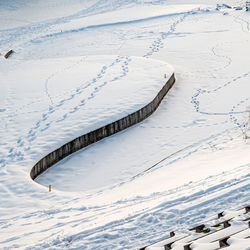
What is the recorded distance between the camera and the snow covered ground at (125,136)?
740 centimetres

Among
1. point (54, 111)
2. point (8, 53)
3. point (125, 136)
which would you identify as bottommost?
point (125, 136)

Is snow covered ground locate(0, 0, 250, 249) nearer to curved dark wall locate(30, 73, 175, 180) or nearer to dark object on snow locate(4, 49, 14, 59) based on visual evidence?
curved dark wall locate(30, 73, 175, 180)

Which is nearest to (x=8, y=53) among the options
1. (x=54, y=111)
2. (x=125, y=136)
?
(x=54, y=111)

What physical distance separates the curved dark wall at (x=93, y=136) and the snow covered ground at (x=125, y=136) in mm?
184

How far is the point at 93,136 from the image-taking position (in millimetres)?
13930

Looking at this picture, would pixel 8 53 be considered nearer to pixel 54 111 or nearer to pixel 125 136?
pixel 54 111

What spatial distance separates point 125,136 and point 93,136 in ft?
3.81

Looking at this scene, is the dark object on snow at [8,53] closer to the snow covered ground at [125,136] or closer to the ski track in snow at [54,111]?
the snow covered ground at [125,136]

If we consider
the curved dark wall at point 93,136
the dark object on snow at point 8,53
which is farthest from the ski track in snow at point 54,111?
the dark object on snow at point 8,53

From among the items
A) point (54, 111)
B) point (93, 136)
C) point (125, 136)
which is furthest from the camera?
point (54, 111)

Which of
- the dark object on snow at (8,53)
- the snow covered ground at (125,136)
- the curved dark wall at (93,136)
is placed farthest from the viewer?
the dark object on snow at (8,53)

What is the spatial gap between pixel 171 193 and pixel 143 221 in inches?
52.7

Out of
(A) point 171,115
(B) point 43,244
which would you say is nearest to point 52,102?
(A) point 171,115

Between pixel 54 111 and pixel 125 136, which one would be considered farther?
pixel 54 111
